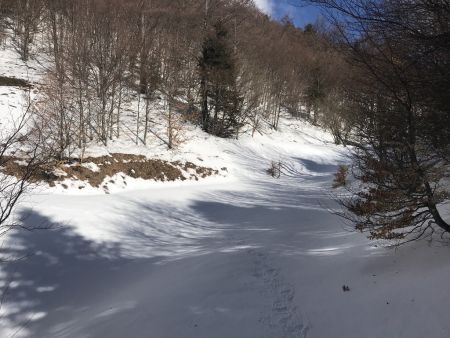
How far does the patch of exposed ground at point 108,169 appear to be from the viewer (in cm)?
1149

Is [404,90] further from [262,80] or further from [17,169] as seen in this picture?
[262,80]

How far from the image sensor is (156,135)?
67.3 ft

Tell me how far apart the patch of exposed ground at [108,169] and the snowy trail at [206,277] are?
1.33 m

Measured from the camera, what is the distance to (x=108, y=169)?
13.9 m

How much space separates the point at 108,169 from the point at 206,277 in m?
8.59

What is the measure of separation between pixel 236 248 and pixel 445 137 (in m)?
5.23

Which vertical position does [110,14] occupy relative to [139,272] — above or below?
above

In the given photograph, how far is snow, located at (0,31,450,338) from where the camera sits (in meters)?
4.81

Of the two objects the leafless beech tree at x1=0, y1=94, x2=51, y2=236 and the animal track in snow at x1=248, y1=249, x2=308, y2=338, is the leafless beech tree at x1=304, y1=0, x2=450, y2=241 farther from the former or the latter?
the leafless beech tree at x1=0, y1=94, x2=51, y2=236

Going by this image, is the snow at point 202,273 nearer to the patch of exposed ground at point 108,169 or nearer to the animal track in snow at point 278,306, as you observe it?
the animal track in snow at point 278,306

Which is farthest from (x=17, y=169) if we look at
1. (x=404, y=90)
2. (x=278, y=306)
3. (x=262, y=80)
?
(x=262, y=80)

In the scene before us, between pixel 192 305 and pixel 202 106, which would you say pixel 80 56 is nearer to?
pixel 202 106

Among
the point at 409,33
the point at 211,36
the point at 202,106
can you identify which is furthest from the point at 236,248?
the point at 211,36

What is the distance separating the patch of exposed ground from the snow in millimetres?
543
